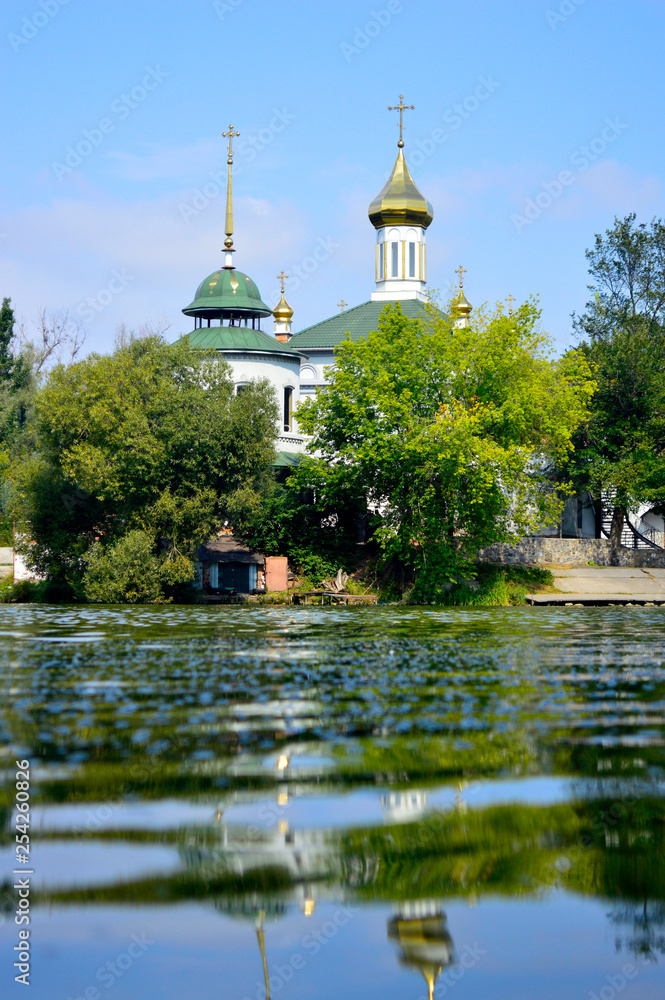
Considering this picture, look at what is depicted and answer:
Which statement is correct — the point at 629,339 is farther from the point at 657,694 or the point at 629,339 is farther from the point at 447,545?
A: the point at 657,694

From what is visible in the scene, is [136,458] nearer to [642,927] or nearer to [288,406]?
[288,406]

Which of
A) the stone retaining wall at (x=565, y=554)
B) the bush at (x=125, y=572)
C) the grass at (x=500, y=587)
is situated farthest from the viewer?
the stone retaining wall at (x=565, y=554)

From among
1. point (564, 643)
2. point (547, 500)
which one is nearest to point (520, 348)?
point (547, 500)

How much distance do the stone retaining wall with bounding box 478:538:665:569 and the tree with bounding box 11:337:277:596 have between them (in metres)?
13.2

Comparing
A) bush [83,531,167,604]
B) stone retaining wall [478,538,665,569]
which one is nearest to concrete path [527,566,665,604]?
stone retaining wall [478,538,665,569]

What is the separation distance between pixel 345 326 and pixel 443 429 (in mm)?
25960

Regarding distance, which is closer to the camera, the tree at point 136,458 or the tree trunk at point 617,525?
the tree at point 136,458

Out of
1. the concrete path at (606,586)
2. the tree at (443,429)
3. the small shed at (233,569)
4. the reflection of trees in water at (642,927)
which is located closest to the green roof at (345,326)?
the tree at (443,429)

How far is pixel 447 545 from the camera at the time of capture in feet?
143

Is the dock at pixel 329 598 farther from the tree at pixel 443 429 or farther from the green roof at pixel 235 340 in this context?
the green roof at pixel 235 340

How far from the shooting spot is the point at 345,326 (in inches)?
2623

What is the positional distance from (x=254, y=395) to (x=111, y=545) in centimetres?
770

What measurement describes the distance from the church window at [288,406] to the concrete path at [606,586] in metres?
14.8

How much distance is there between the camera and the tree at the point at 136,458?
40.5 metres
